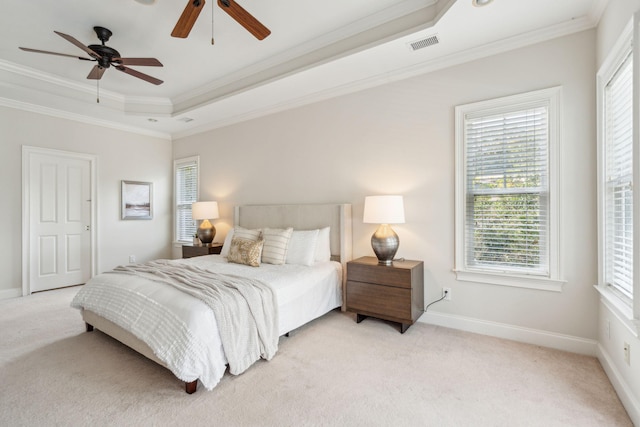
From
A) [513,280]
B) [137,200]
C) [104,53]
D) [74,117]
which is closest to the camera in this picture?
[513,280]

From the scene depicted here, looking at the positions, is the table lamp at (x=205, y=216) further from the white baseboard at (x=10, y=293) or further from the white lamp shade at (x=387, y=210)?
the white lamp shade at (x=387, y=210)

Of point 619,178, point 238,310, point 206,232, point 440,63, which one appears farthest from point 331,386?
point 206,232

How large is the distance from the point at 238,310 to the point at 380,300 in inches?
55.5

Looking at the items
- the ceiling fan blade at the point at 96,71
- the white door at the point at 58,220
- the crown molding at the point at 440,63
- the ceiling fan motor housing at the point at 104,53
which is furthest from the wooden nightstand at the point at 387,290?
the white door at the point at 58,220

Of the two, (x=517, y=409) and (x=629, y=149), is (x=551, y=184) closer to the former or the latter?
(x=629, y=149)

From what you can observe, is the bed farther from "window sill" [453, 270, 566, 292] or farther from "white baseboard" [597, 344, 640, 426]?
"white baseboard" [597, 344, 640, 426]

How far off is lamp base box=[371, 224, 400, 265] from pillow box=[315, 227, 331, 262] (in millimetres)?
671

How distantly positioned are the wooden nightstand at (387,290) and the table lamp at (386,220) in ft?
0.41

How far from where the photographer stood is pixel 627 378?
1832mm

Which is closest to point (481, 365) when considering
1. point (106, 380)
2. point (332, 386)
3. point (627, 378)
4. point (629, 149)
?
point (627, 378)

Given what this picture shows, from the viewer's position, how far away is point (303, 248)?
3.46 m

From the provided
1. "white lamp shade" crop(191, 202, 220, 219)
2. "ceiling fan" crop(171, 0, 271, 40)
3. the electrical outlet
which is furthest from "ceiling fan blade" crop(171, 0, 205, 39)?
the electrical outlet

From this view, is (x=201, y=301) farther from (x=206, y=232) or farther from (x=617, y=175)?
(x=617, y=175)

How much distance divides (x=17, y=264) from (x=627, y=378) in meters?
6.49
